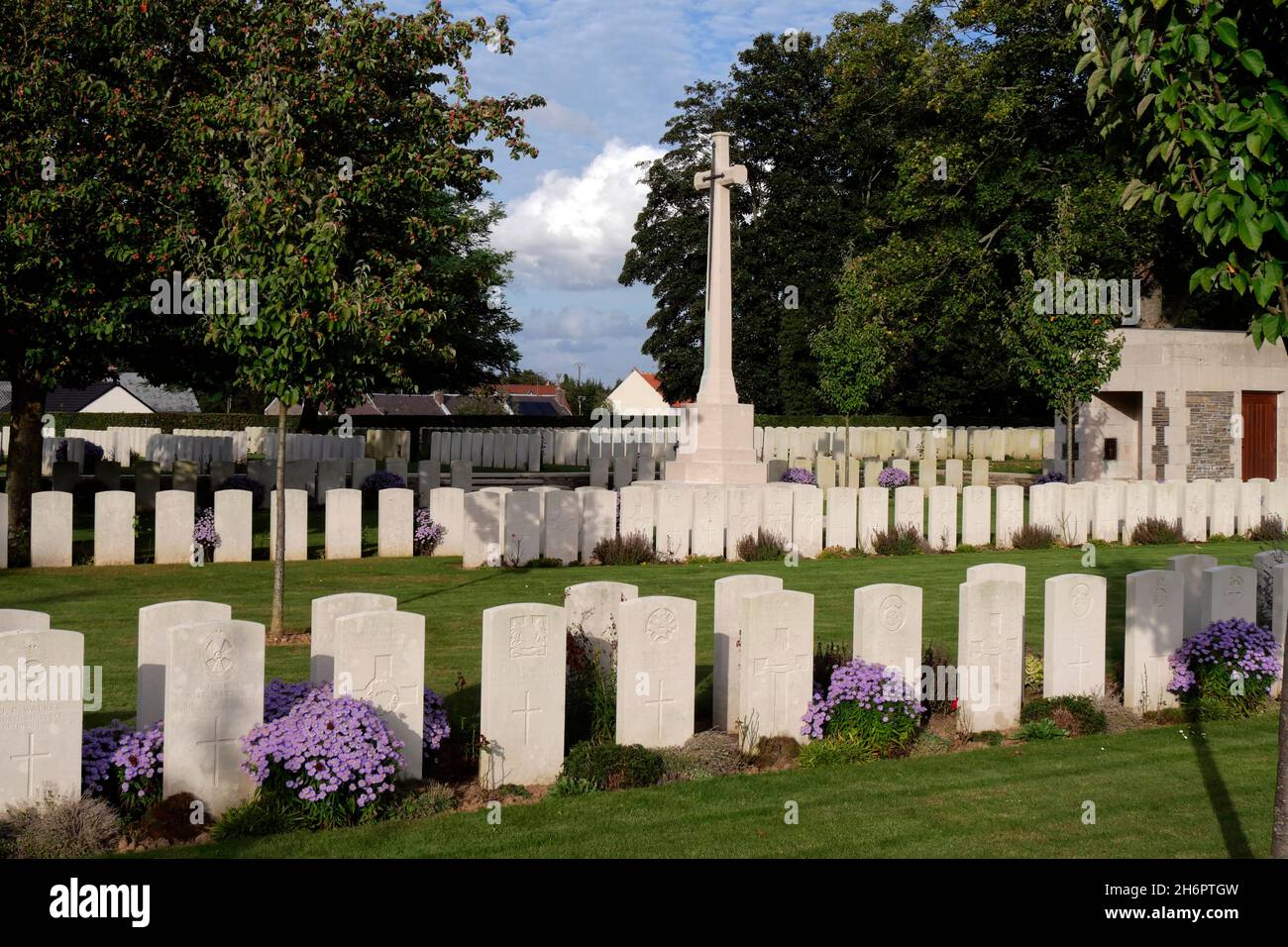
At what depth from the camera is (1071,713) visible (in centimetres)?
774

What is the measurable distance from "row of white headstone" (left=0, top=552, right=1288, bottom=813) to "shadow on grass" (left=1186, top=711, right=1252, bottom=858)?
808 mm

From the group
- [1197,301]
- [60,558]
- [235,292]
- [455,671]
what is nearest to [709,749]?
[455,671]

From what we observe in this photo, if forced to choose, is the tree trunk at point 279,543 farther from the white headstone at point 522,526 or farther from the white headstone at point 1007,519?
the white headstone at point 1007,519

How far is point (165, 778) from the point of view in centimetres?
574

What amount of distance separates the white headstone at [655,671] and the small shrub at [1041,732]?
220cm

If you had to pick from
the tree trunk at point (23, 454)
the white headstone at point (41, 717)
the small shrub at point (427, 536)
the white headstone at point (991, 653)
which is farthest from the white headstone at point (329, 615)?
the tree trunk at point (23, 454)

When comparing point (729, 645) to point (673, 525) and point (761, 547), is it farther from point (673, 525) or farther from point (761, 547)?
point (761, 547)

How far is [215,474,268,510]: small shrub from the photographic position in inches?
751

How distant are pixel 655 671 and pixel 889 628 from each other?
1.57 m

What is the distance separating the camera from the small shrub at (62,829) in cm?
521

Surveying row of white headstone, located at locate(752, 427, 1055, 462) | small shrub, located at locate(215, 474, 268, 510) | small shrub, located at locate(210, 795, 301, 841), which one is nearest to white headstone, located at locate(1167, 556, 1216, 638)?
small shrub, located at locate(210, 795, 301, 841)

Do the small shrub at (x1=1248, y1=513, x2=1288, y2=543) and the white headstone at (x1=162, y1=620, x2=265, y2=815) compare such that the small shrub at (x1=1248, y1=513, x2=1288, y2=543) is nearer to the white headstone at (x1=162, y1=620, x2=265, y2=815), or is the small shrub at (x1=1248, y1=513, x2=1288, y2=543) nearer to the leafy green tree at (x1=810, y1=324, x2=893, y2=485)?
the leafy green tree at (x1=810, y1=324, x2=893, y2=485)

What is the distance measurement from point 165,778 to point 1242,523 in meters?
17.9

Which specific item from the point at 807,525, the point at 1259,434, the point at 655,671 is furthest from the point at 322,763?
the point at 1259,434
